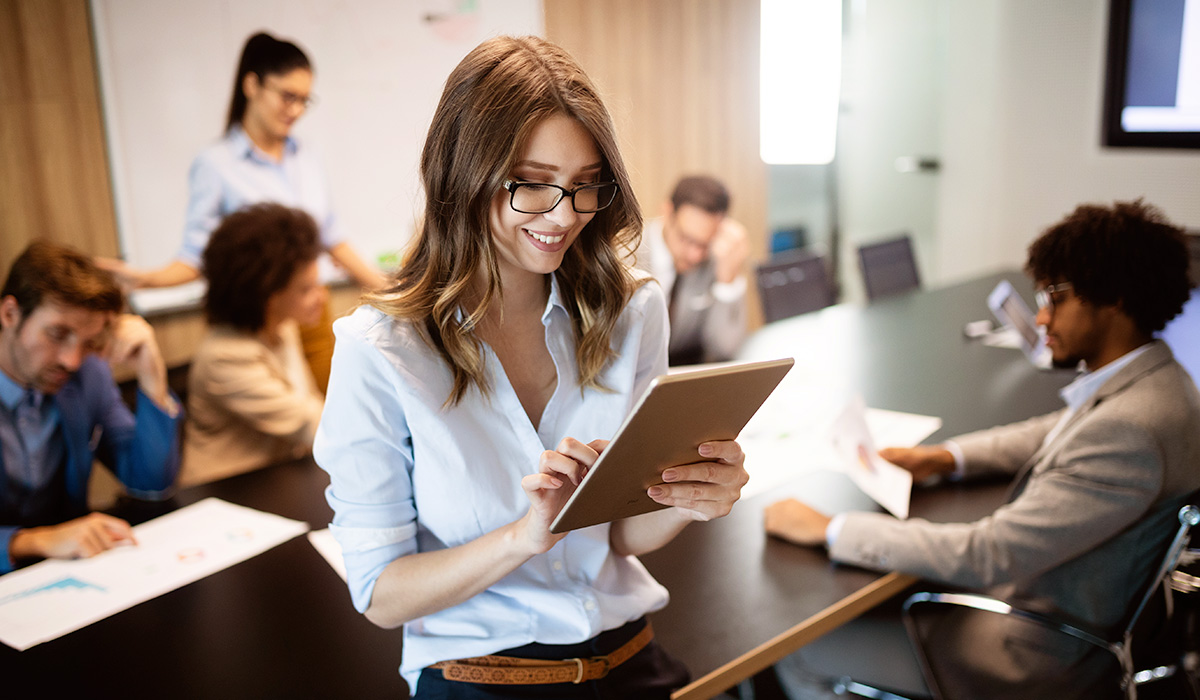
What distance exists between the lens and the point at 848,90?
240 inches

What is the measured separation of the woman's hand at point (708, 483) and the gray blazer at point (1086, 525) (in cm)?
60

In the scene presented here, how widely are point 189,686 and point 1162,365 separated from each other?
160cm

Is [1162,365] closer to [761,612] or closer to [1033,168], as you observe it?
[761,612]

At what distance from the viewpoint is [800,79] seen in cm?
625

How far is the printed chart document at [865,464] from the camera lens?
1768mm

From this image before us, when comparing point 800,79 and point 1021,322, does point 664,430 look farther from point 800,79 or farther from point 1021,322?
point 800,79

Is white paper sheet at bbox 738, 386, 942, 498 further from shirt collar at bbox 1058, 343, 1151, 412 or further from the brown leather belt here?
the brown leather belt

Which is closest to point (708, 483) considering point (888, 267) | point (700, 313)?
point (700, 313)

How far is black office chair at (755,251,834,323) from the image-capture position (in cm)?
354

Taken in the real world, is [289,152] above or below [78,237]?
above

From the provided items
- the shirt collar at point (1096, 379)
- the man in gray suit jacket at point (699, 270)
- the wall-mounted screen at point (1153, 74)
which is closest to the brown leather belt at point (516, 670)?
the shirt collar at point (1096, 379)

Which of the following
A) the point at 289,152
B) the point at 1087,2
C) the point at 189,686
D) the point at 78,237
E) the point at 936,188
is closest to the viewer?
the point at 189,686

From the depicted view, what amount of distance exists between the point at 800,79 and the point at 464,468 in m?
5.75

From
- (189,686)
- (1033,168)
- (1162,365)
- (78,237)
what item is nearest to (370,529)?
(189,686)
